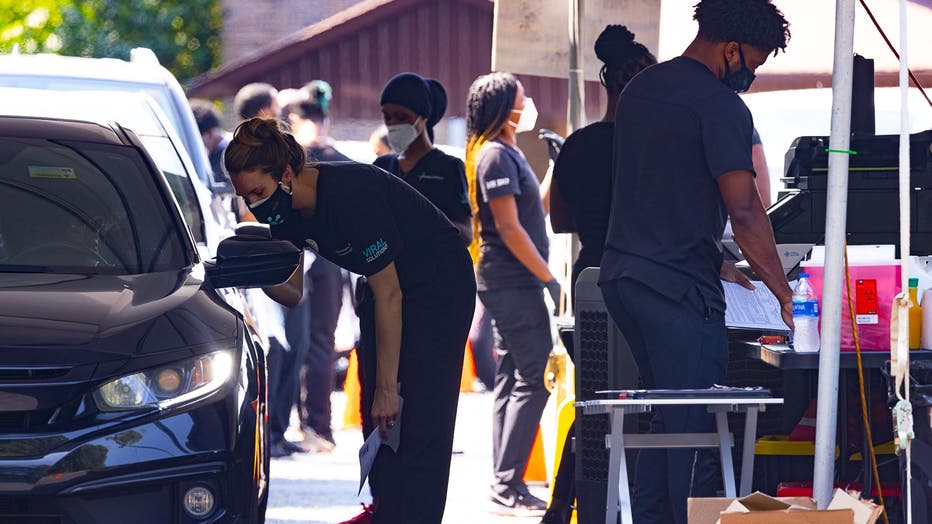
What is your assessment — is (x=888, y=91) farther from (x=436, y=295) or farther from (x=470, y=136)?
(x=436, y=295)

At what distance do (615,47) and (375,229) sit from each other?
6.08ft

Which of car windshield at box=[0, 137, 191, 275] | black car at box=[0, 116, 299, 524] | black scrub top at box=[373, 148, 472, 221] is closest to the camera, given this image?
black car at box=[0, 116, 299, 524]

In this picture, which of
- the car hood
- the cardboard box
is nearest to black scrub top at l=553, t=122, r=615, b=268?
the car hood

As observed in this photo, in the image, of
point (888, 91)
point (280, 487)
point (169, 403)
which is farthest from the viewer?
point (888, 91)

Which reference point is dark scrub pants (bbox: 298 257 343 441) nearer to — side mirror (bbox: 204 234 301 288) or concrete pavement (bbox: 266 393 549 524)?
concrete pavement (bbox: 266 393 549 524)

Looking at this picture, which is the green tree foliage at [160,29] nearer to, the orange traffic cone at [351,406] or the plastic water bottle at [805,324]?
the orange traffic cone at [351,406]

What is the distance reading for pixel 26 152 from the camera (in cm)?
580

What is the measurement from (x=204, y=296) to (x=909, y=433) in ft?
7.27

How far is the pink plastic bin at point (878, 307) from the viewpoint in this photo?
5.00 m

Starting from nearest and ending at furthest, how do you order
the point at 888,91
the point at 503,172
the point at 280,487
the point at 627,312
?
the point at 627,312
the point at 503,172
the point at 280,487
the point at 888,91

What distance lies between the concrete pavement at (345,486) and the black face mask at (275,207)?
9.24ft

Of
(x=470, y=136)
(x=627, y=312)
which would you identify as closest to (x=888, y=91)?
(x=470, y=136)

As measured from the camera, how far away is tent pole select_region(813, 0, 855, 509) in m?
4.57

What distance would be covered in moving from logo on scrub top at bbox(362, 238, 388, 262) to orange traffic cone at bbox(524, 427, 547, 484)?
3.61m
